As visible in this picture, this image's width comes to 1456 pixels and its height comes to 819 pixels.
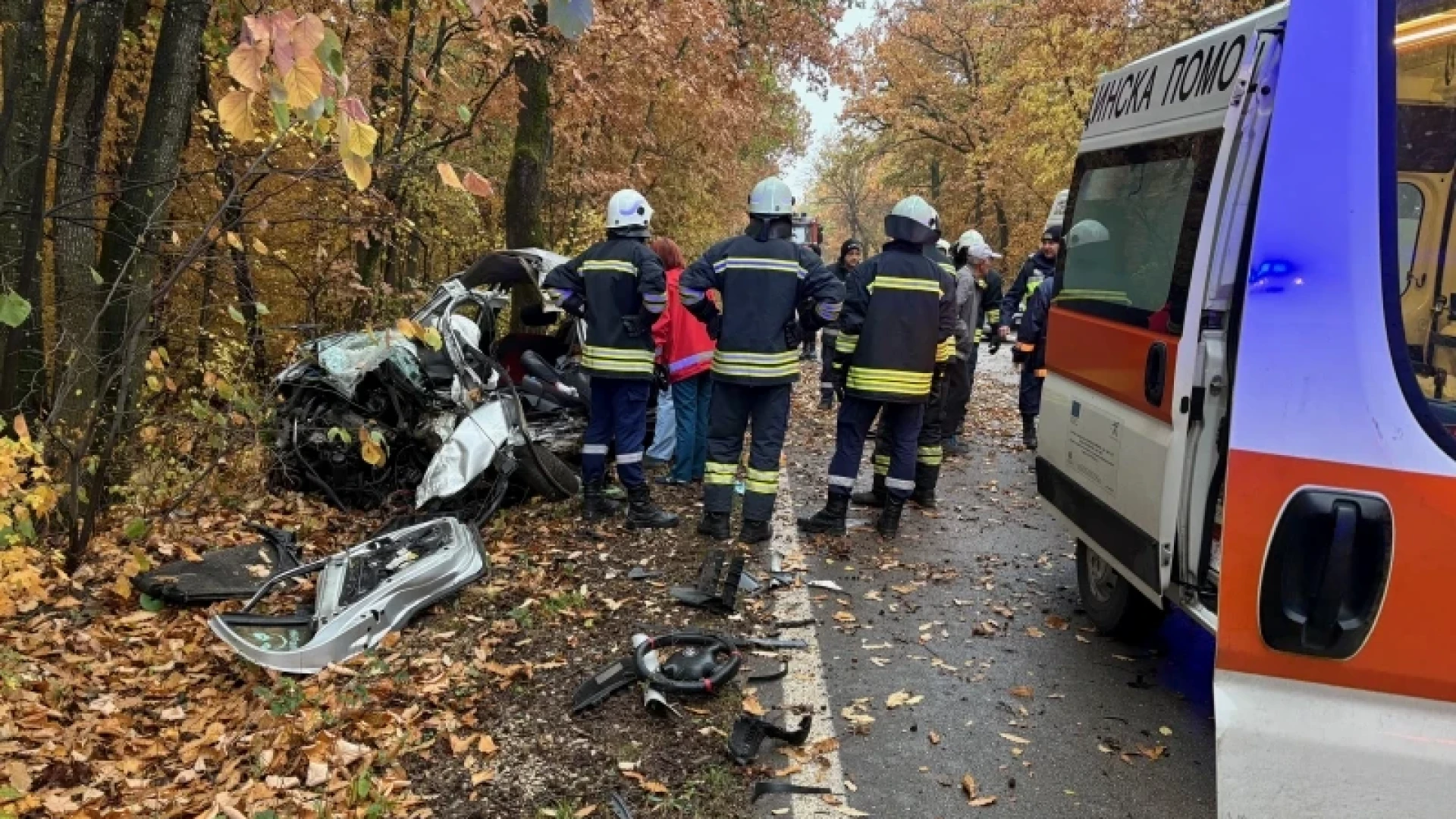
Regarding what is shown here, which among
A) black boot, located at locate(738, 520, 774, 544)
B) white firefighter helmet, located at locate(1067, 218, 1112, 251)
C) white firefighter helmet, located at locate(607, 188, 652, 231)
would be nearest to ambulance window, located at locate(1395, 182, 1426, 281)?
white firefighter helmet, located at locate(1067, 218, 1112, 251)

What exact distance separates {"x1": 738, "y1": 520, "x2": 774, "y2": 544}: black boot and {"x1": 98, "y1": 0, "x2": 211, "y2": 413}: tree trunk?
3.70 meters

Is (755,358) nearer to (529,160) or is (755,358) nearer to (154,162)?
(154,162)

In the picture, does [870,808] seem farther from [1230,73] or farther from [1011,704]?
[1230,73]

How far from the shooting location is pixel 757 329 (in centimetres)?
571

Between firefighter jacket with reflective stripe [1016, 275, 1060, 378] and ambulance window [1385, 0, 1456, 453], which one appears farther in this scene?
firefighter jacket with reflective stripe [1016, 275, 1060, 378]

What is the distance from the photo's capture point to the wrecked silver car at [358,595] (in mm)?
4094

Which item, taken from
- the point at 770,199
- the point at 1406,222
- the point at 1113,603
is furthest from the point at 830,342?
the point at 1406,222

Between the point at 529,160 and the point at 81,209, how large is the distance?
18.9 ft

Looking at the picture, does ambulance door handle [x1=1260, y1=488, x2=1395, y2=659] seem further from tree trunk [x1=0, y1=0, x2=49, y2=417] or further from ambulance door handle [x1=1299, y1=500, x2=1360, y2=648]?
tree trunk [x1=0, y1=0, x2=49, y2=417]

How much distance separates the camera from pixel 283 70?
207cm

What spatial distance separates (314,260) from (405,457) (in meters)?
3.89

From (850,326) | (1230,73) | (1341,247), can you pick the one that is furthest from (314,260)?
(1341,247)

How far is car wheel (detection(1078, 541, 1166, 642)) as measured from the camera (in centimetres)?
427

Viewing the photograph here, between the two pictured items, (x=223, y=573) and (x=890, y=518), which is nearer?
(x=223, y=573)
